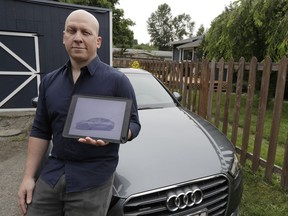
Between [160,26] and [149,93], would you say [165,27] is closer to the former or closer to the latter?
[160,26]

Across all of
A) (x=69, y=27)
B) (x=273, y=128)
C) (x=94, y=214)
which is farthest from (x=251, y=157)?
(x=69, y=27)

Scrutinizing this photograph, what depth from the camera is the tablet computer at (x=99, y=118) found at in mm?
1353

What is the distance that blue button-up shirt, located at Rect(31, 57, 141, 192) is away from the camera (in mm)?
1488

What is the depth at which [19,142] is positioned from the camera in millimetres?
5262

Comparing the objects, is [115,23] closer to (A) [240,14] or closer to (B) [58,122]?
(A) [240,14]

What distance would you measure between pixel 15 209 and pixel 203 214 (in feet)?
6.73

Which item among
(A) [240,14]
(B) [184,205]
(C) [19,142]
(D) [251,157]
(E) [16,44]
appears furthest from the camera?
(A) [240,14]

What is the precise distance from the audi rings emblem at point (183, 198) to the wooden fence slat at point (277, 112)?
2069mm

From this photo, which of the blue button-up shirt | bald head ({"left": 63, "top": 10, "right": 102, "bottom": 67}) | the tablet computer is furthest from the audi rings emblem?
bald head ({"left": 63, "top": 10, "right": 102, "bottom": 67})

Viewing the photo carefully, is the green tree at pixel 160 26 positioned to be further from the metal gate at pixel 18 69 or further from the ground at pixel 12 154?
the ground at pixel 12 154

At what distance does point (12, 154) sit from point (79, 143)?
3.73 metres

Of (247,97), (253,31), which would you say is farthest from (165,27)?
(247,97)

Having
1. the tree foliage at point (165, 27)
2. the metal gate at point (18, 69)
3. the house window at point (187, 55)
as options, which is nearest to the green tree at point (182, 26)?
the tree foliage at point (165, 27)

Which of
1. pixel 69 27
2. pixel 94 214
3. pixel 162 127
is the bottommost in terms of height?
pixel 94 214
